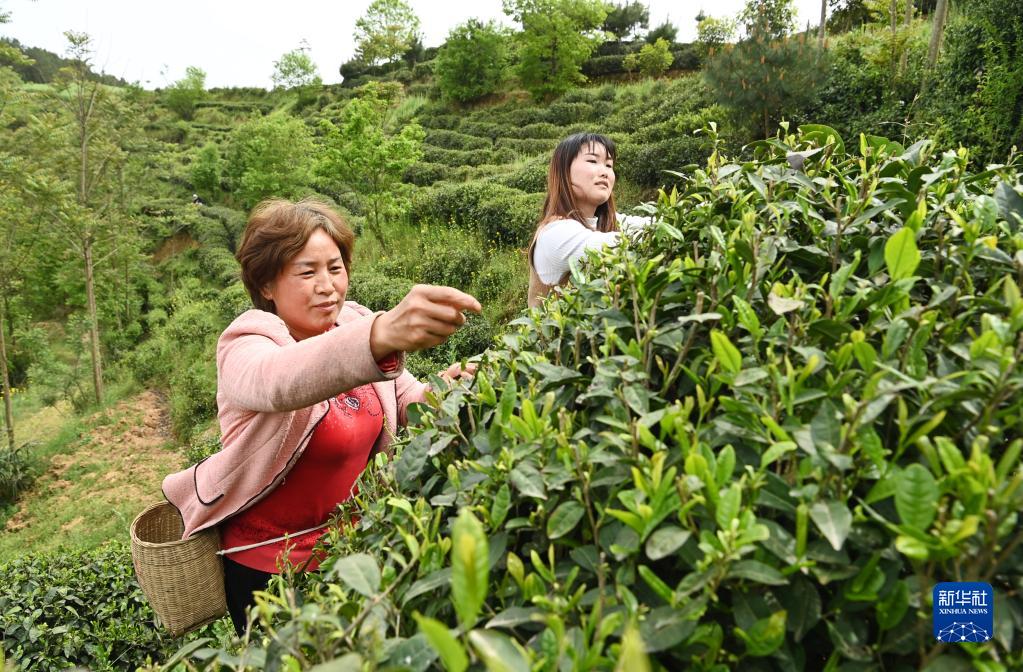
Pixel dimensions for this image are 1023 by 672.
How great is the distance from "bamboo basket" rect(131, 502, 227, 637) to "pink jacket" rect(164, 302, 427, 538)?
0.07 m

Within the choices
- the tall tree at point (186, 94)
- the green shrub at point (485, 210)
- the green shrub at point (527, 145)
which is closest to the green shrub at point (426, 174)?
the green shrub at point (527, 145)

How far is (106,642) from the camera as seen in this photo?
119 inches

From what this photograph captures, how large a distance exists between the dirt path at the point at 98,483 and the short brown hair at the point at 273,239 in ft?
24.4

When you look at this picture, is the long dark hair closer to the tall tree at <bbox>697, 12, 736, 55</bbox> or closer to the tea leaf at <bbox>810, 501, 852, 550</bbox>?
the tea leaf at <bbox>810, 501, 852, 550</bbox>

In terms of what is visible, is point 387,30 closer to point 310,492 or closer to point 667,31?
point 667,31

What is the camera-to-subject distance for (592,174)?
2855 millimetres

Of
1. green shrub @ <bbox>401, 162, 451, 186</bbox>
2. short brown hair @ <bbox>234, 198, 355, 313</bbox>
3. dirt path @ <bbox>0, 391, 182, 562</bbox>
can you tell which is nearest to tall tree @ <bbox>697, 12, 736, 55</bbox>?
green shrub @ <bbox>401, 162, 451, 186</bbox>

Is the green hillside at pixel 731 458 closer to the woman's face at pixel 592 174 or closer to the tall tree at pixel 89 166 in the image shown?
the woman's face at pixel 592 174

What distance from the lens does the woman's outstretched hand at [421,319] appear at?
104cm

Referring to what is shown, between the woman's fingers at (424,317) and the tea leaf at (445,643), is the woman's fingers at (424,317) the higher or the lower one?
the higher one

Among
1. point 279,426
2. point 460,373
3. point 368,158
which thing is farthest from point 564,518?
point 368,158

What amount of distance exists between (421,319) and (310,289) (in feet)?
3.06

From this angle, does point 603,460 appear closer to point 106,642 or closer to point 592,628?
point 592,628

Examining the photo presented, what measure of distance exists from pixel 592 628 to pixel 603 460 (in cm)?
19
